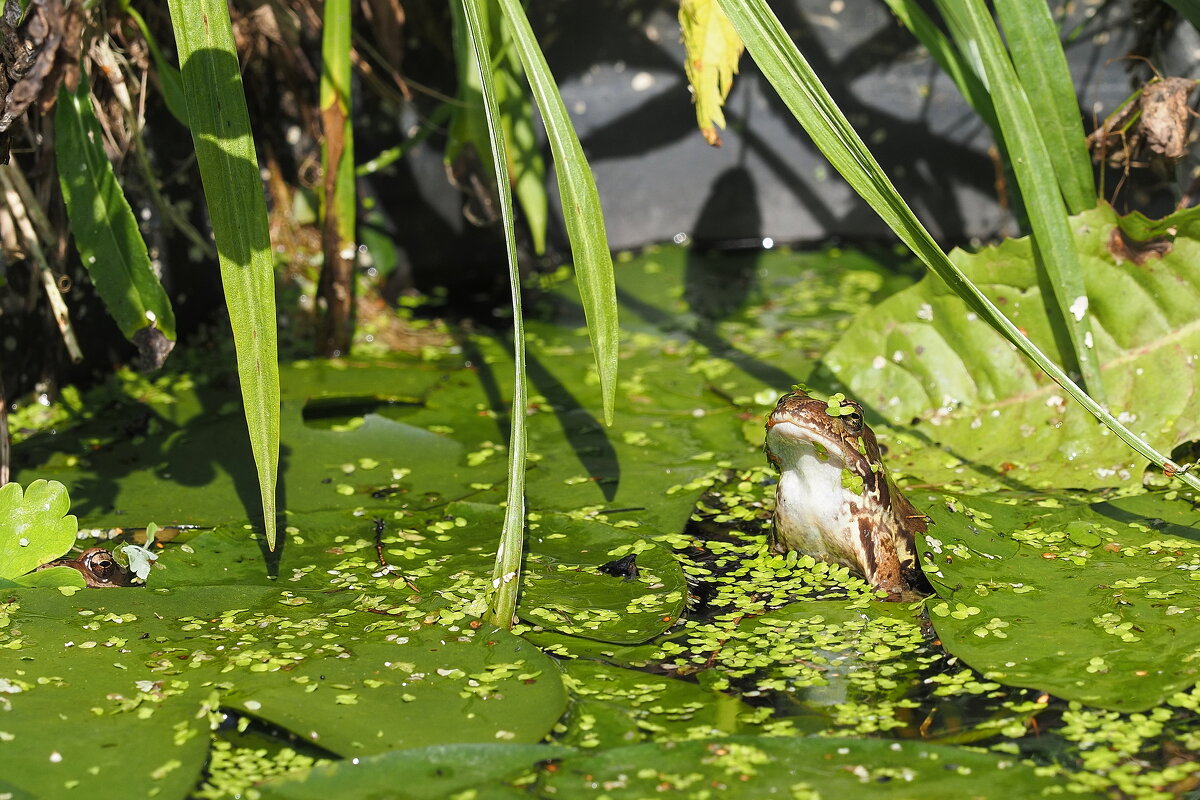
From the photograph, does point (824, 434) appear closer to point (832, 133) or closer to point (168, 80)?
point (832, 133)

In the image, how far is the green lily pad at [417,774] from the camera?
1438 mm

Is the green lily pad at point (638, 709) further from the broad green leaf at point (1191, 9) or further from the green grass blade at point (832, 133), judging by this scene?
the broad green leaf at point (1191, 9)

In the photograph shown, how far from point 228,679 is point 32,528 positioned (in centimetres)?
52

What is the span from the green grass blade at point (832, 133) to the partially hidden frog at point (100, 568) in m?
1.37

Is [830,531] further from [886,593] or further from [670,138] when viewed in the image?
[670,138]

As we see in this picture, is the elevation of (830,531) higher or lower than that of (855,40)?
lower

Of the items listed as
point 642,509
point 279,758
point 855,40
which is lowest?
point 279,758

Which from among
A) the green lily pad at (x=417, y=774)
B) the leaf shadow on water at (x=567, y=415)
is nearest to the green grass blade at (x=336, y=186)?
the leaf shadow on water at (x=567, y=415)

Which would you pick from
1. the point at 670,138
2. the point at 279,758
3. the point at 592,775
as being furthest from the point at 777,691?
the point at 670,138

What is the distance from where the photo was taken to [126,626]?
182 centimetres

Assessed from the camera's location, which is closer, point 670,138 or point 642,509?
point 642,509

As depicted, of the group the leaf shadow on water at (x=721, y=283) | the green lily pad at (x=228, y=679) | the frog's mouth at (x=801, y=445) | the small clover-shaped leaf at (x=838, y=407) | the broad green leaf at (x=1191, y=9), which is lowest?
the green lily pad at (x=228, y=679)

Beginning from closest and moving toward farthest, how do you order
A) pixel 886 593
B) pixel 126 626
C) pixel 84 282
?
pixel 126 626 → pixel 886 593 → pixel 84 282

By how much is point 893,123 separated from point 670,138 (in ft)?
2.49
